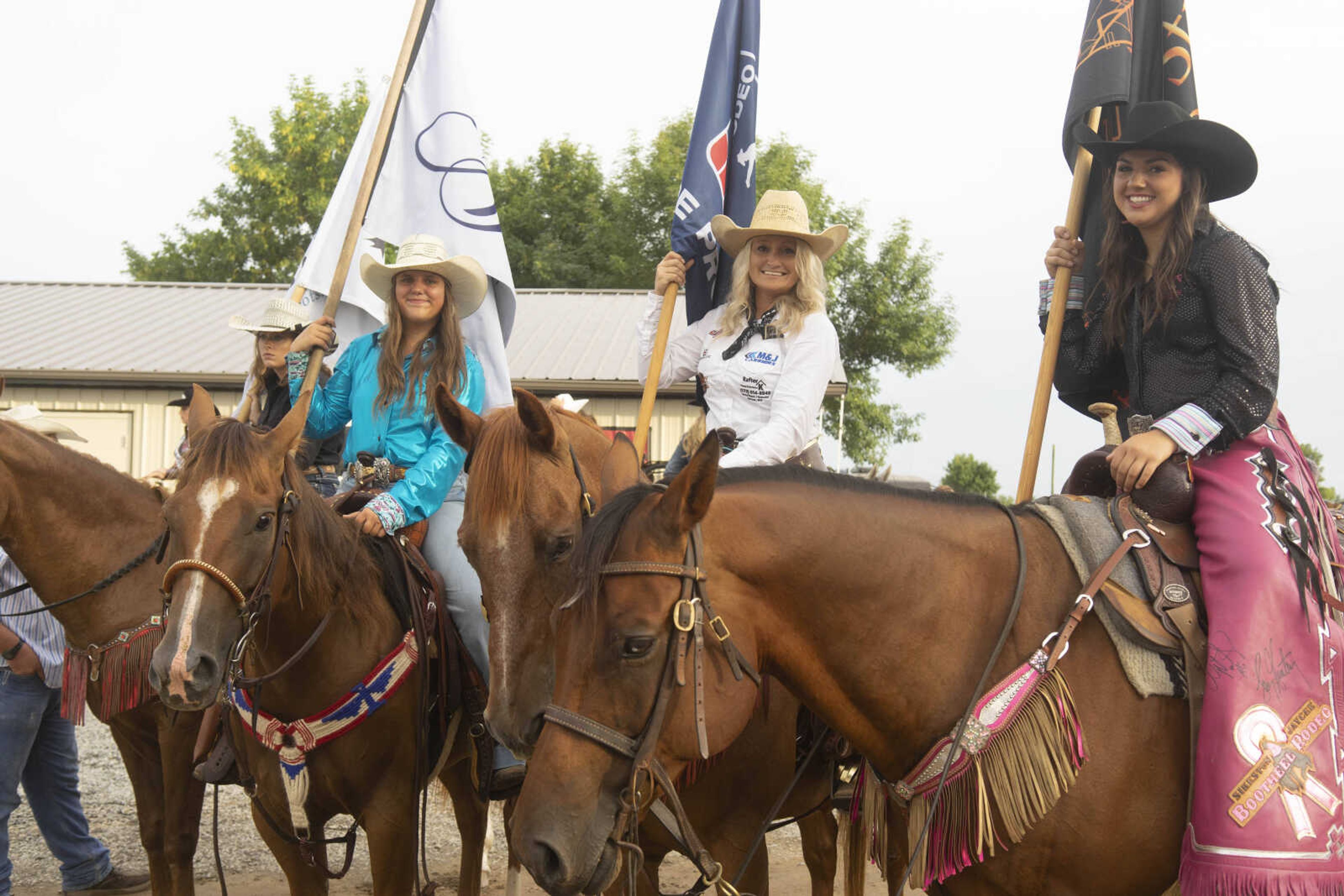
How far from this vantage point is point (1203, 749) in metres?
2.59

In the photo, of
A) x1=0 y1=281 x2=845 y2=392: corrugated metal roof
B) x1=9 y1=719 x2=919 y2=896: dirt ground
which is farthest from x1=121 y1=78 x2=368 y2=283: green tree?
x1=9 y1=719 x2=919 y2=896: dirt ground

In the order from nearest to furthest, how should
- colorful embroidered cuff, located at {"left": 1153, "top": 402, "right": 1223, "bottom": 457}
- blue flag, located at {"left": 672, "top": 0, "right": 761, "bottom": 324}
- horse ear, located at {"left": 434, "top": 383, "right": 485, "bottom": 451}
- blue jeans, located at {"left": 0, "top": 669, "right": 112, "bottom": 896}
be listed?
colorful embroidered cuff, located at {"left": 1153, "top": 402, "right": 1223, "bottom": 457}, horse ear, located at {"left": 434, "top": 383, "right": 485, "bottom": 451}, blue jeans, located at {"left": 0, "top": 669, "right": 112, "bottom": 896}, blue flag, located at {"left": 672, "top": 0, "right": 761, "bottom": 324}

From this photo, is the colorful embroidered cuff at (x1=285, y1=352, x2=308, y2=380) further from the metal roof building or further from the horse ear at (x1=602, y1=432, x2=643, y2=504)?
the metal roof building

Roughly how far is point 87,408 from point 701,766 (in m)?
17.9

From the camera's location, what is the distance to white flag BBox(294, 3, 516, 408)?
18.6 feet

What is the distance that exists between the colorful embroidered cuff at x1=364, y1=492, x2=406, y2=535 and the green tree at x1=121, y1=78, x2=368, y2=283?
2864 cm

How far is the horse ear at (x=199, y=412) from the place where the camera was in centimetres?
395

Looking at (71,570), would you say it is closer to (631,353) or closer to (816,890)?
(816,890)

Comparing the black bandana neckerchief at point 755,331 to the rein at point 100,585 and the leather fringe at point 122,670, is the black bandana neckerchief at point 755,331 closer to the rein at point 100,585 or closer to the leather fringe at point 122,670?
the rein at point 100,585

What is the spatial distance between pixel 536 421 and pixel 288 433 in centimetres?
99

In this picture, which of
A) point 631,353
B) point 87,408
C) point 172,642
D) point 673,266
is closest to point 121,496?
point 172,642

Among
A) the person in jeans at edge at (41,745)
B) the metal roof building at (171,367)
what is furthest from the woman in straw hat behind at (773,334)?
the metal roof building at (171,367)

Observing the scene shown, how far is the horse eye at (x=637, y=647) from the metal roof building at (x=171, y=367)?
12942 mm

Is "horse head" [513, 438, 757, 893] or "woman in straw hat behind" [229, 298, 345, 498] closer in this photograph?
"horse head" [513, 438, 757, 893]
